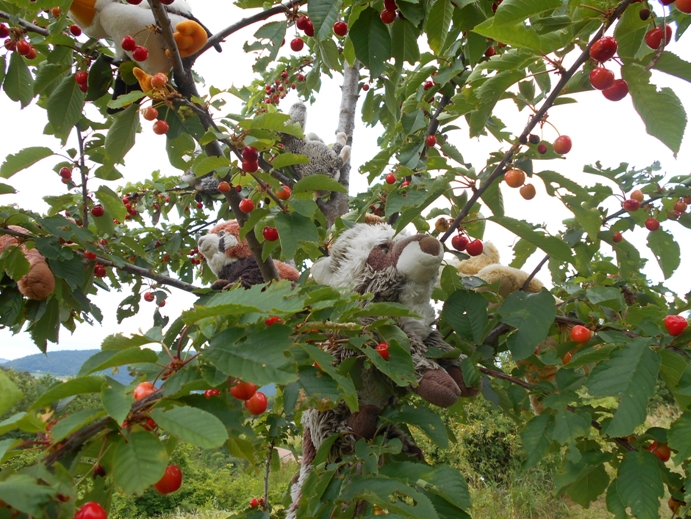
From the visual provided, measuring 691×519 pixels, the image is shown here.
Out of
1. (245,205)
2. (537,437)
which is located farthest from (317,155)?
(537,437)

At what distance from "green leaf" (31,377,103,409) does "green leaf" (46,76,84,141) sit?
4.32 ft

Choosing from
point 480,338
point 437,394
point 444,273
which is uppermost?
point 444,273

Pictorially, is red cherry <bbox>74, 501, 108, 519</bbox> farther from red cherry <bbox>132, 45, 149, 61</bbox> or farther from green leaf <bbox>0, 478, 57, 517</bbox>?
red cherry <bbox>132, 45, 149, 61</bbox>

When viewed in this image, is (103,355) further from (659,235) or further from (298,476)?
(659,235)

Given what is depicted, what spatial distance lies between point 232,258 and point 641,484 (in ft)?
5.18

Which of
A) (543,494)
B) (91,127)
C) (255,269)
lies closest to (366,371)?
(255,269)

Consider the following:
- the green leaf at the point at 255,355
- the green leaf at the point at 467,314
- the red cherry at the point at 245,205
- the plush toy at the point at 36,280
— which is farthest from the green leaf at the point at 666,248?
the plush toy at the point at 36,280

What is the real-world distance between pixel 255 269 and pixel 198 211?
2268 mm

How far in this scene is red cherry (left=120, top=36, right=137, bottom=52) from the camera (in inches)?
52.7

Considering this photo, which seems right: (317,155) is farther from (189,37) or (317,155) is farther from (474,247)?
(474,247)

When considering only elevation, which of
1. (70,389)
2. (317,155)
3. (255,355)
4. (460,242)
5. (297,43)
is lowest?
(70,389)

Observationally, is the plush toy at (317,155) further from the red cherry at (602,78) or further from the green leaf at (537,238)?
the red cherry at (602,78)

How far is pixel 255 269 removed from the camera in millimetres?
1949

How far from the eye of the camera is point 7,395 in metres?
0.59
